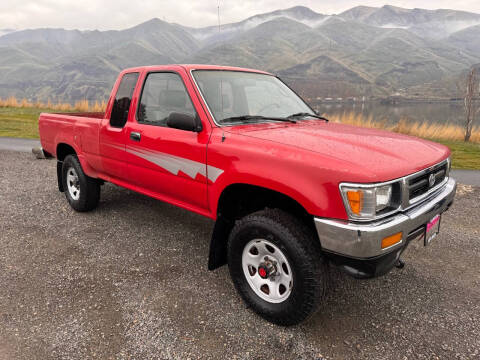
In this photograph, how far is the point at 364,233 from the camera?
2021 millimetres

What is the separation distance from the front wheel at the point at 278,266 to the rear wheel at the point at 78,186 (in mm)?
2822

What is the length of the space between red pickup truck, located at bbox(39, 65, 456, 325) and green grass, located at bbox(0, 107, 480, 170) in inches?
260

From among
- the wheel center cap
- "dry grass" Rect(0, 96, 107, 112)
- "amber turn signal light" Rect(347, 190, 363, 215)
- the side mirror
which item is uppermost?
"dry grass" Rect(0, 96, 107, 112)

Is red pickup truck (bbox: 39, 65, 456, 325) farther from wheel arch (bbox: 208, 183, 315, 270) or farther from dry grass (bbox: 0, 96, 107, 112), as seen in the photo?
dry grass (bbox: 0, 96, 107, 112)

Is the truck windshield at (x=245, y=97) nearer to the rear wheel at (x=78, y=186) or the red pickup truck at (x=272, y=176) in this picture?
the red pickup truck at (x=272, y=176)

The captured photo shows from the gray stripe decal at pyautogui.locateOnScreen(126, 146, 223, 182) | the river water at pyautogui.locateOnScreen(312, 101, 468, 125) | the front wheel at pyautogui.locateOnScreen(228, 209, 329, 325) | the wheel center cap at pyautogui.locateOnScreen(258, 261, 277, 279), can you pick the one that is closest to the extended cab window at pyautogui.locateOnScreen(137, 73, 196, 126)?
the gray stripe decal at pyautogui.locateOnScreen(126, 146, 223, 182)

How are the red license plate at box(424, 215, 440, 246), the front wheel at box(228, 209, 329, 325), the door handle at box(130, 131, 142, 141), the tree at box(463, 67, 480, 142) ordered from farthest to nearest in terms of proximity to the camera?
the tree at box(463, 67, 480, 142) → the door handle at box(130, 131, 142, 141) → the red license plate at box(424, 215, 440, 246) → the front wheel at box(228, 209, 329, 325)

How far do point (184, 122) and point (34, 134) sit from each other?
40.3 ft

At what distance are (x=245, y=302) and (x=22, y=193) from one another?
5.05m

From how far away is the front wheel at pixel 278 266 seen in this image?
2293 mm

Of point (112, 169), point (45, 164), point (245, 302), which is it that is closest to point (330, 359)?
point (245, 302)

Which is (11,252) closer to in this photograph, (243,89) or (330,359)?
(243,89)

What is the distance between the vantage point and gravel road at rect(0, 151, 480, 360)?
2.37 metres

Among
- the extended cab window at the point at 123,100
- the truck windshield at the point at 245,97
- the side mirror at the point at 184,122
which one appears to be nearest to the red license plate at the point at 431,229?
the truck windshield at the point at 245,97
